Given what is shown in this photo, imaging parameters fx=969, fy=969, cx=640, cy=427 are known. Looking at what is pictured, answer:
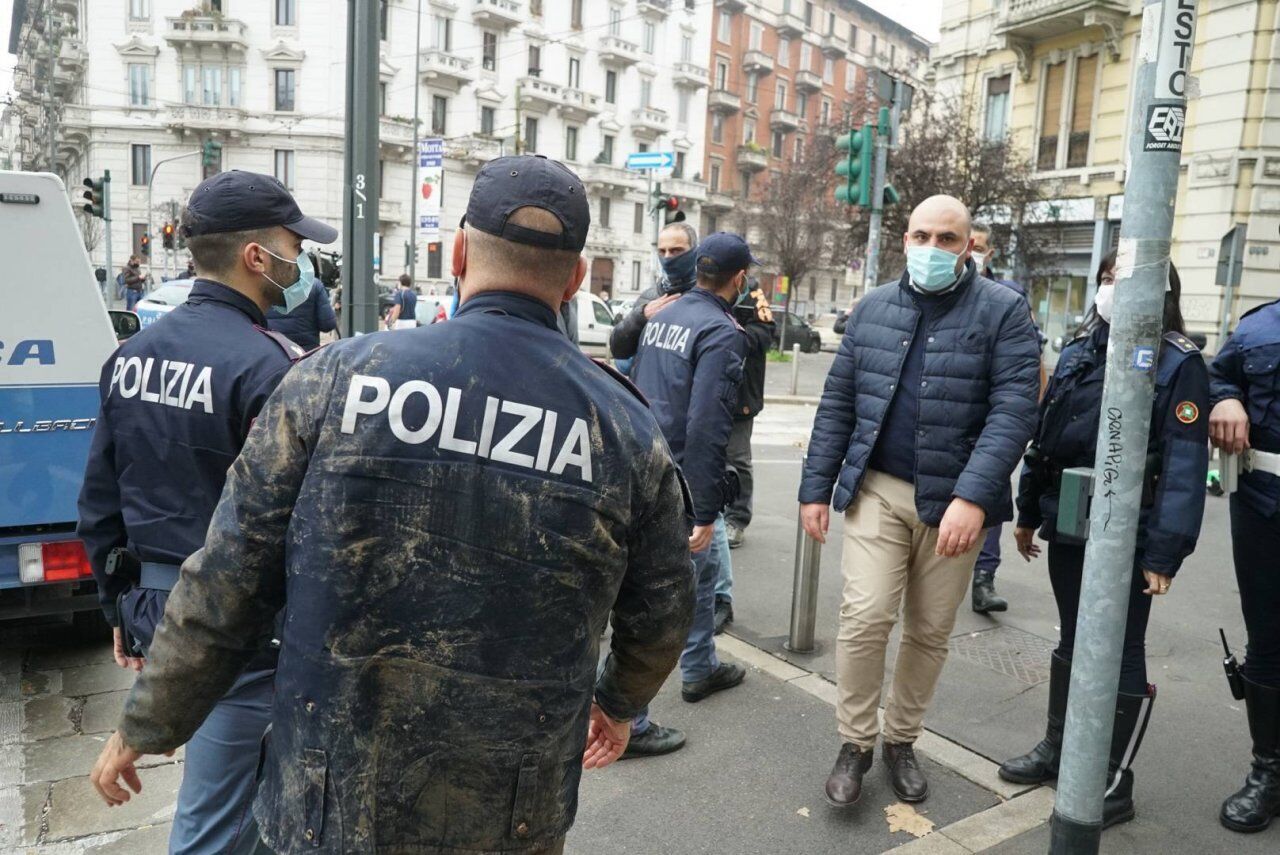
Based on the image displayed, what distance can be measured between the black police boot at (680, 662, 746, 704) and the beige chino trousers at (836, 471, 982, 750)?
0.99 metres

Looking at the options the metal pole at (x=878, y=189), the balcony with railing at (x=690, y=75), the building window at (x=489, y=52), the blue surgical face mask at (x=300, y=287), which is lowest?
the blue surgical face mask at (x=300, y=287)

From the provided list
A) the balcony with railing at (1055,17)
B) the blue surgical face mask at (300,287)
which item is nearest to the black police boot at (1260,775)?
the blue surgical face mask at (300,287)

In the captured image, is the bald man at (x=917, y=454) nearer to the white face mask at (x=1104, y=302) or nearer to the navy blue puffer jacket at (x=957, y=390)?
the navy blue puffer jacket at (x=957, y=390)

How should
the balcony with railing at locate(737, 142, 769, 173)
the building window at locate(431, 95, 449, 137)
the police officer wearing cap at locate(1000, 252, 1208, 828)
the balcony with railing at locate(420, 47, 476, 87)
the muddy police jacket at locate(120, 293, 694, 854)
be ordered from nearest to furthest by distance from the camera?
the muddy police jacket at locate(120, 293, 694, 854), the police officer wearing cap at locate(1000, 252, 1208, 828), the balcony with railing at locate(420, 47, 476, 87), the building window at locate(431, 95, 449, 137), the balcony with railing at locate(737, 142, 769, 173)

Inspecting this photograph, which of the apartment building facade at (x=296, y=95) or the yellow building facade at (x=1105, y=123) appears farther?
the apartment building facade at (x=296, y=95)

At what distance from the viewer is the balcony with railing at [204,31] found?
143 feet

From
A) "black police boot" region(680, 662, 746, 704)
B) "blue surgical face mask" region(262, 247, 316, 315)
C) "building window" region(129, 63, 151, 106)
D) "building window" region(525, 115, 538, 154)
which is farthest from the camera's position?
"building window" region(525, 115, 538, 154)

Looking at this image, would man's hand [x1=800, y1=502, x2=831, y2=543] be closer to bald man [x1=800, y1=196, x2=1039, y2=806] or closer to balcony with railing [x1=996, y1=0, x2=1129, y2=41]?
bald man [x1=800, y1=196, x2=1039, y2=806]

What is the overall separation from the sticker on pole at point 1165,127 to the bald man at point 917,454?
0.98 m

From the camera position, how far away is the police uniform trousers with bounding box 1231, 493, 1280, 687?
11.2 feet

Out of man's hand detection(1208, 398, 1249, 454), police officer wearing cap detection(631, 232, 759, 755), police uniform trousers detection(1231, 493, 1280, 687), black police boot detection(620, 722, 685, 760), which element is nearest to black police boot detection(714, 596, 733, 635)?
police officer wearing cap detection(631, 232, 759, 755)

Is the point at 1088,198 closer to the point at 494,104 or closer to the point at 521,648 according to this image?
the point at 521,648

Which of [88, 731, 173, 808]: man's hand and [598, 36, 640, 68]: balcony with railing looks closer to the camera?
[88, 731, 173, 808]: man's hand

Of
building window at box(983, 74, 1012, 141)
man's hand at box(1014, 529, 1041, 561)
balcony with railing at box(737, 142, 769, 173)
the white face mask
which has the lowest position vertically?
man's hand at box(1014, 529, 1041, 561)
